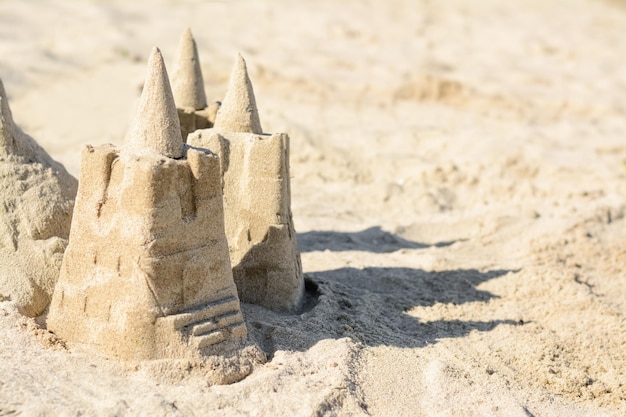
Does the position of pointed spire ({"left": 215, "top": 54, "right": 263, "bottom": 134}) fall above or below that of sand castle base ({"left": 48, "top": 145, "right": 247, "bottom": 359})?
above

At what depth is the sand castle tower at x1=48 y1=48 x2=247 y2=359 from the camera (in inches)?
193

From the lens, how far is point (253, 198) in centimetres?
623

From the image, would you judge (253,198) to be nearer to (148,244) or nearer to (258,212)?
(258,212)

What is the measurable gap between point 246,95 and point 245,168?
2.03 ft

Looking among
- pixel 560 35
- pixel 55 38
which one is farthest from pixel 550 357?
pixel 560 35

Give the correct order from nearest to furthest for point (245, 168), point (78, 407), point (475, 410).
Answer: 1. point (78, 407)
2. point (475, 410)
3. point (245, 168)

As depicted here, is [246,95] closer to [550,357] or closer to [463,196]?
[550,357]

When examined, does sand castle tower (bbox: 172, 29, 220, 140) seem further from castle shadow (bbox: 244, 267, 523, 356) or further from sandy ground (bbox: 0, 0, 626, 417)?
castle shadow (bbox: 244, 267, 523, 356)

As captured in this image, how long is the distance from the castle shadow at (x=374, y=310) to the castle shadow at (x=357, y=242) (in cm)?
84

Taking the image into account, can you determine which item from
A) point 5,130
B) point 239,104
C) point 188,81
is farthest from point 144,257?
point 188,81

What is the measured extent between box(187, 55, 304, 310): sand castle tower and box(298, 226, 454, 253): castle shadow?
2.25 m

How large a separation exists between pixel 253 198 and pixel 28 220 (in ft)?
5.51

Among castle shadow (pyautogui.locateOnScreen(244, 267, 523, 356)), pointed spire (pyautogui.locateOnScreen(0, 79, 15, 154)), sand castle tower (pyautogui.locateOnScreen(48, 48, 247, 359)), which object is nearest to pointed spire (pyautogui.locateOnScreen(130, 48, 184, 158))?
sand castle tower (pyautogui.locateOnScreen(48, 48, 247, 359))

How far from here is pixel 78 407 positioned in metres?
4.60
